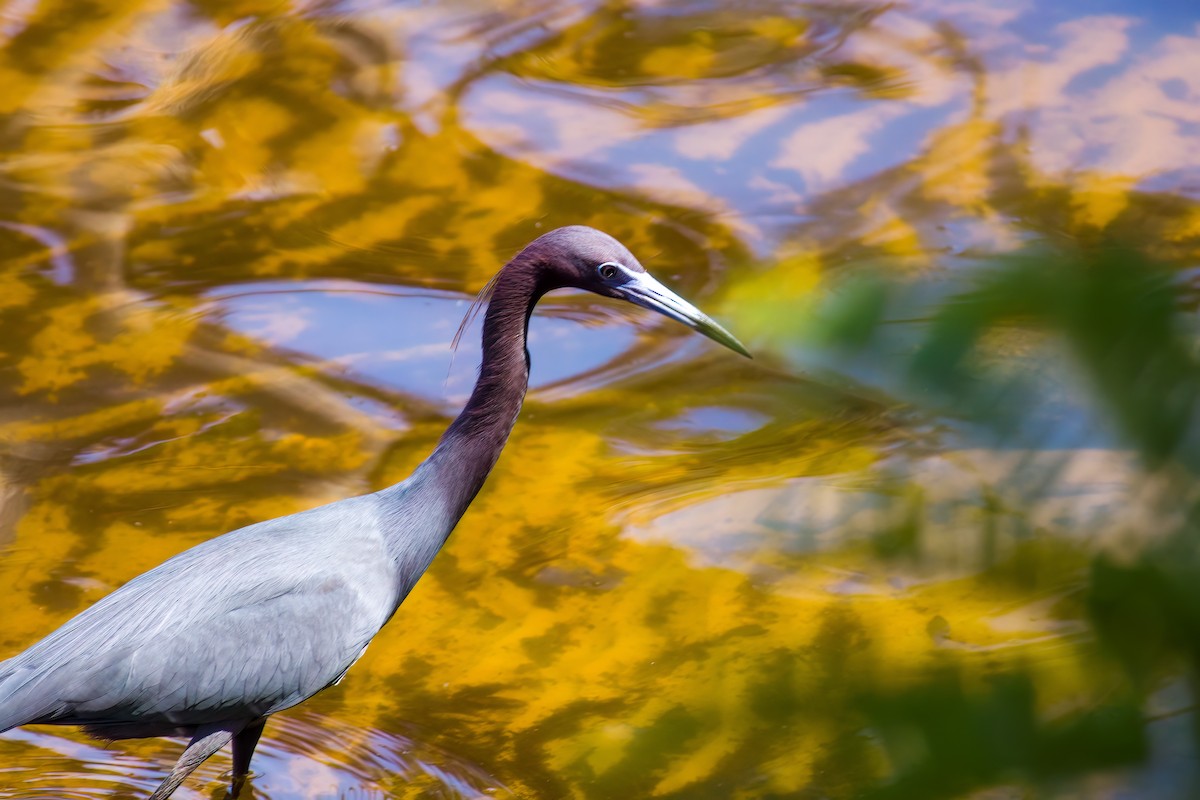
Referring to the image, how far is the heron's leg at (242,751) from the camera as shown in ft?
13.0

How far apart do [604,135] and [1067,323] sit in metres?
6.02

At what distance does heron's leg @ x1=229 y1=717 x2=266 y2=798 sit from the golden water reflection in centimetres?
13

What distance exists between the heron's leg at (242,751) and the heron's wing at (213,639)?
0.70 feet

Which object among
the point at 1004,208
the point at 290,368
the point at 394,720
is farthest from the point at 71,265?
the point at 1004,208

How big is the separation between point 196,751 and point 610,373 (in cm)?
279

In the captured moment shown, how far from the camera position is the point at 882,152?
6.98 metres

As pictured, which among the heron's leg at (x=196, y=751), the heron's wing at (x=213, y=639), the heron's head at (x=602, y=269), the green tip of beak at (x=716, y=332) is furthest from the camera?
the heron's head at (x=602, y=269)

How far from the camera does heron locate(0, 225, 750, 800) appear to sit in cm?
357

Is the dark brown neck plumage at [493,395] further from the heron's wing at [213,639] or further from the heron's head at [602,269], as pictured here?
the heron's wing at [213,639]

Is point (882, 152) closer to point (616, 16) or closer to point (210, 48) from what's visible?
point (616, 16)

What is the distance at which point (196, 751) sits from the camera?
12.3 feet

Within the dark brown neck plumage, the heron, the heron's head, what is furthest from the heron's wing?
the heron's head

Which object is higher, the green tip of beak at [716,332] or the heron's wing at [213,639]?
the green tip of beak at [716,332]

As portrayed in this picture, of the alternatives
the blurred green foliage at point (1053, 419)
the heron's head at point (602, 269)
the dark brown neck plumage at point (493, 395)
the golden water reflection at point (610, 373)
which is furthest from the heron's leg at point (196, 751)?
the blurred green foliage at point (1053, 419)
